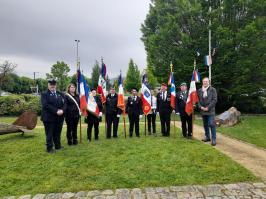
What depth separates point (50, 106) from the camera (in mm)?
8062

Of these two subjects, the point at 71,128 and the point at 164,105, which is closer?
the point at 71,128

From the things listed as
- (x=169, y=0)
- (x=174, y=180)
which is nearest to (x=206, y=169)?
(x=174, y=180)

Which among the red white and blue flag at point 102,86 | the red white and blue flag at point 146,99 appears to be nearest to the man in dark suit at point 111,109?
the red white and blue flag at point 102,86

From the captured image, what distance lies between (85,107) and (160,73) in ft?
48.8

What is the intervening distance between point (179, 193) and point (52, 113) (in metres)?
4.51

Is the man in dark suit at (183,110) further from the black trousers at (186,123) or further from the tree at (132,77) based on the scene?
the tree at (132,77)

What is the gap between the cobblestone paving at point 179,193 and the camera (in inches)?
193

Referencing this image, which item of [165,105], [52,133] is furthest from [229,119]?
[52,133]

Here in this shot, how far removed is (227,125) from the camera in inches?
546

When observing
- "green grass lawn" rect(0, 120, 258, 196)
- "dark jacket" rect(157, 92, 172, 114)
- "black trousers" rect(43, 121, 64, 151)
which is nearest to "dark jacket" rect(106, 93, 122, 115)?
"green grass lawn" rect(0, 120, 258, 196)

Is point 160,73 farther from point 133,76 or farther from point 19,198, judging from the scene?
point 133,76

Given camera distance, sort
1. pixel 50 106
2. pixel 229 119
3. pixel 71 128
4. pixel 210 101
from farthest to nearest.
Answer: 1. pixel 229 119
2. pixel 71 128
3. pixel 210 101
4. pixel 50 106

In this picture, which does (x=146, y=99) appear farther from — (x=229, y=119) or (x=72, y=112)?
(x=229, y=119)

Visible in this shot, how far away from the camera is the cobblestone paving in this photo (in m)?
4.91
